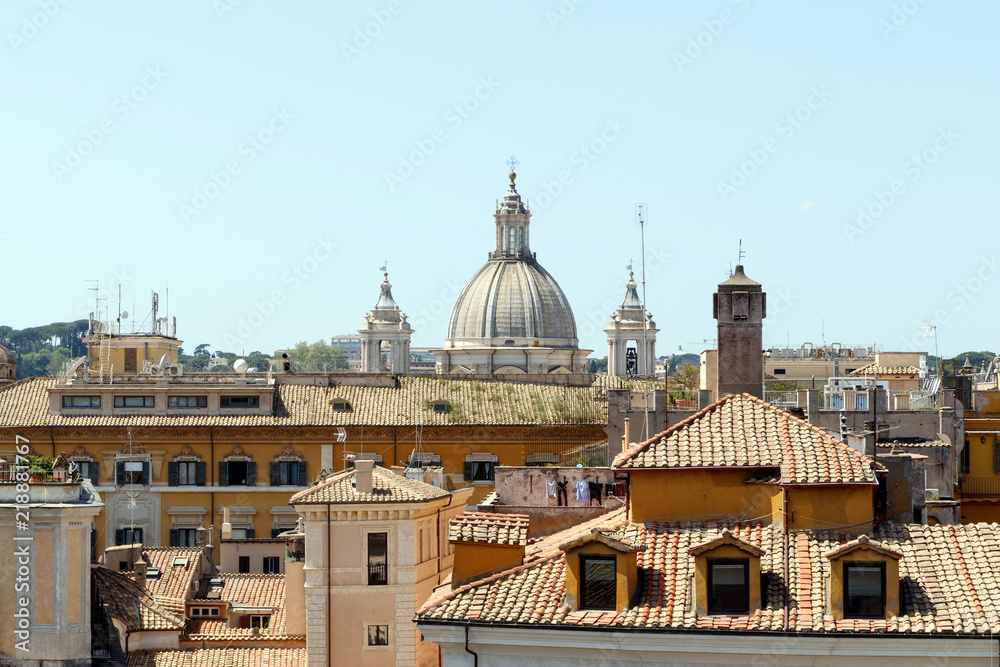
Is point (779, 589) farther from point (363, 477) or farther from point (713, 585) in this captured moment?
point (363, 477)

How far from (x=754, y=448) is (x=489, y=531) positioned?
117 inches

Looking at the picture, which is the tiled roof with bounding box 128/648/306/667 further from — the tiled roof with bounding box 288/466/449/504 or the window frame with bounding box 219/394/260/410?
the window frame with bounding box 219/394/260/410

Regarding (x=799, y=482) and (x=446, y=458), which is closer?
(x=799, y=482)

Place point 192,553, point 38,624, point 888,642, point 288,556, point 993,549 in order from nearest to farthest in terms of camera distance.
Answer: point 888,642 → point 993,549 → point 38,624 → point 288,556 → point 192,553

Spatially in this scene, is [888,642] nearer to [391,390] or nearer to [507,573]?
[507,573]

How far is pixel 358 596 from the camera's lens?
94.3 feet

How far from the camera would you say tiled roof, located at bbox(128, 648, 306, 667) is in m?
29.6

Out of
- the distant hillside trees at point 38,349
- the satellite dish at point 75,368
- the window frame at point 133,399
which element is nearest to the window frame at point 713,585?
the window frame at point 133,399

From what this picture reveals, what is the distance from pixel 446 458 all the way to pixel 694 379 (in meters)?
8.84

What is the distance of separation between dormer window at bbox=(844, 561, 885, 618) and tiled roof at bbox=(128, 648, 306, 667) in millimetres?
15665

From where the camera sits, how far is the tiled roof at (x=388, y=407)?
57.3 metres

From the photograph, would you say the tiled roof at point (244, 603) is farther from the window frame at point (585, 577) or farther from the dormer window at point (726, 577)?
the dormer window at point (726, 577)

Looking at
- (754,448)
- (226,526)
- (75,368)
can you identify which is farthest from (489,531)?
(75,368)

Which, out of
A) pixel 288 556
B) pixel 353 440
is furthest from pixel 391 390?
pixel 288 556
